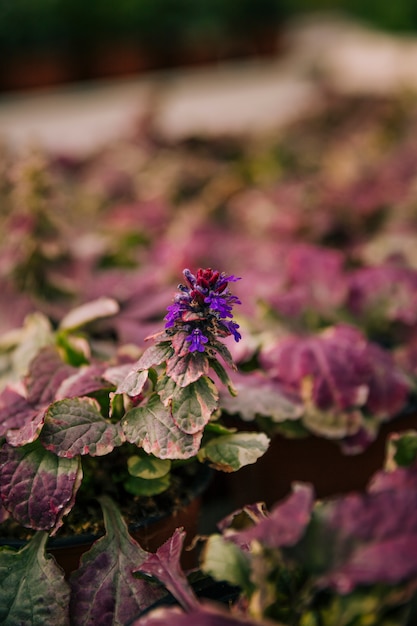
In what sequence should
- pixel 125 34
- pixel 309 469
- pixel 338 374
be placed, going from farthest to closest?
pixel 125 34, pixel 309 469, pixel 338 374

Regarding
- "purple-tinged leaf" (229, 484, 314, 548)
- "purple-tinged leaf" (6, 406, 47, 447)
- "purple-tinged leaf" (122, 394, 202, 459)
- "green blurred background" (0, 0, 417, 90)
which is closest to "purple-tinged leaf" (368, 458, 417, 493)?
"purple-tinged leaf" (229, 484, 314, 548)

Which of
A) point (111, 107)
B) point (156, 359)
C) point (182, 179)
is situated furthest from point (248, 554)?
point (111, 107)

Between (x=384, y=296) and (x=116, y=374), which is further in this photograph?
(x=384, y=296)

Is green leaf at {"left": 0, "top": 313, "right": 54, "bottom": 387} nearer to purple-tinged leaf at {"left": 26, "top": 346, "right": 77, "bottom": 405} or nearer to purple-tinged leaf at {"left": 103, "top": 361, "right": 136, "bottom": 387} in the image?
purple-tinged leaf at {"left": 26, "top": 346, "right": 77, "bottom": 405}

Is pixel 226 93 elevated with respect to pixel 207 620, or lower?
lower

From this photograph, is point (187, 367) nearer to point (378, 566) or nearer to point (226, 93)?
point (378, 566)

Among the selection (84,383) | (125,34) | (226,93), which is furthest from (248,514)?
(125,34)
